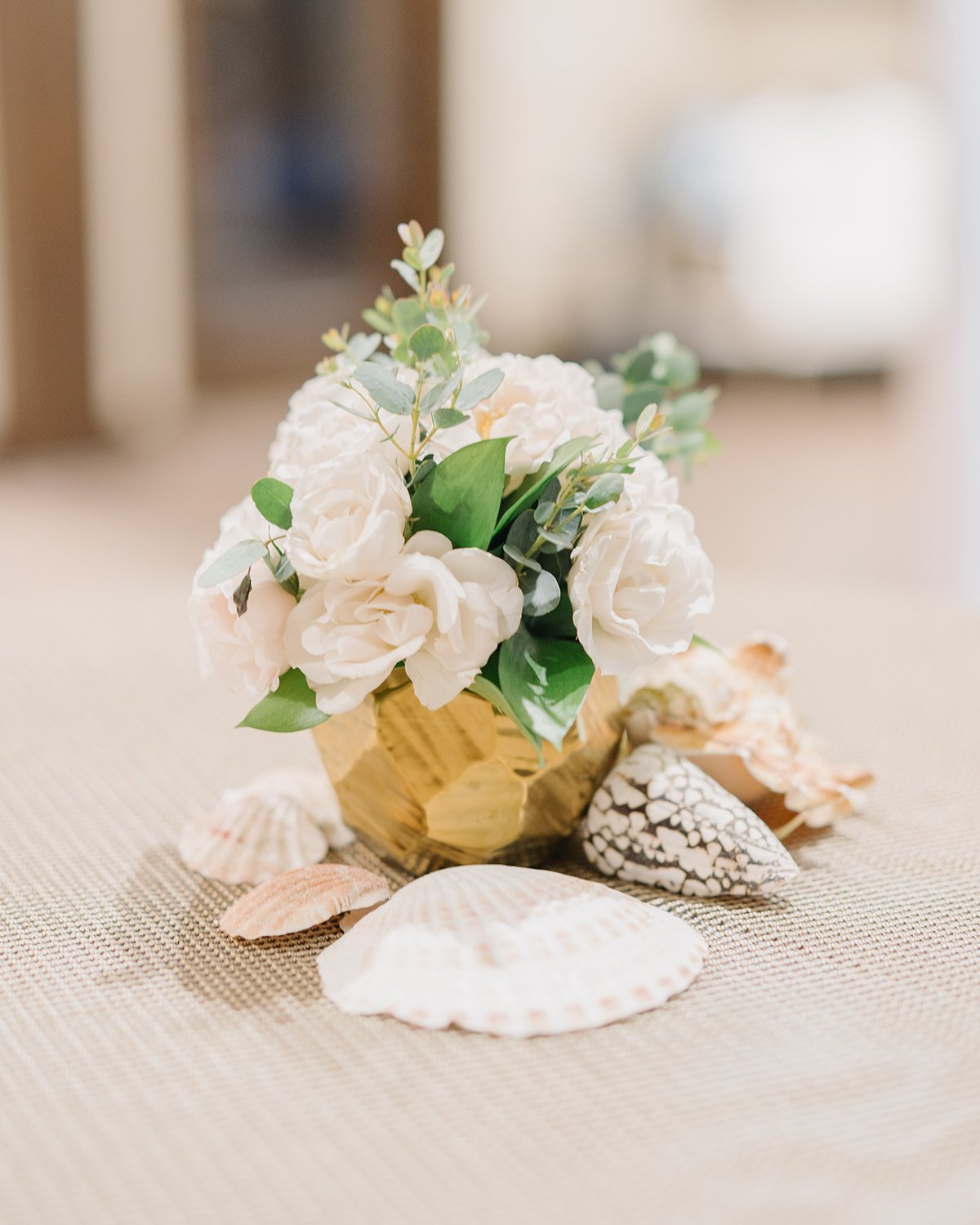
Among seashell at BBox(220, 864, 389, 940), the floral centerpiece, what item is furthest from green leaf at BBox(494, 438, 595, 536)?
seashell at BBox(220, 864, 389, 940)

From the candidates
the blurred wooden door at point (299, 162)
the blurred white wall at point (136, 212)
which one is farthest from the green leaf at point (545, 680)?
the blurred wooden door at point (299, 162)

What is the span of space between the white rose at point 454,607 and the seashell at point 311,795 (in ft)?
0.54

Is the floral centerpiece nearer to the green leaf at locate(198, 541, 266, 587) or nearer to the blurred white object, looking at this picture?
the green leaf at locate(198, 541, 266, 587)

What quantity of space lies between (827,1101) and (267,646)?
0.34 meters

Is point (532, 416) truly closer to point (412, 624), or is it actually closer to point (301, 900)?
point (412, 624)

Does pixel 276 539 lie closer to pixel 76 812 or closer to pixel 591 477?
pixel 591 477

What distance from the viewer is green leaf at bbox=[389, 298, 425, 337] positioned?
78cm

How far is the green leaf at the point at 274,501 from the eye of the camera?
0.71 m

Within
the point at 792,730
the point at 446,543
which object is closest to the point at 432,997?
the point at 446,543

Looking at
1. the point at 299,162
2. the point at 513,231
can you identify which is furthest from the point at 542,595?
the point at 513,231

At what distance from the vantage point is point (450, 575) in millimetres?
675

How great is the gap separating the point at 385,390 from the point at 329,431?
0.06m

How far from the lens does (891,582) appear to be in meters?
3.09

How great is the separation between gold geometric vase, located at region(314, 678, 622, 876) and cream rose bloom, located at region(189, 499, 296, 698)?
0.07 metres
